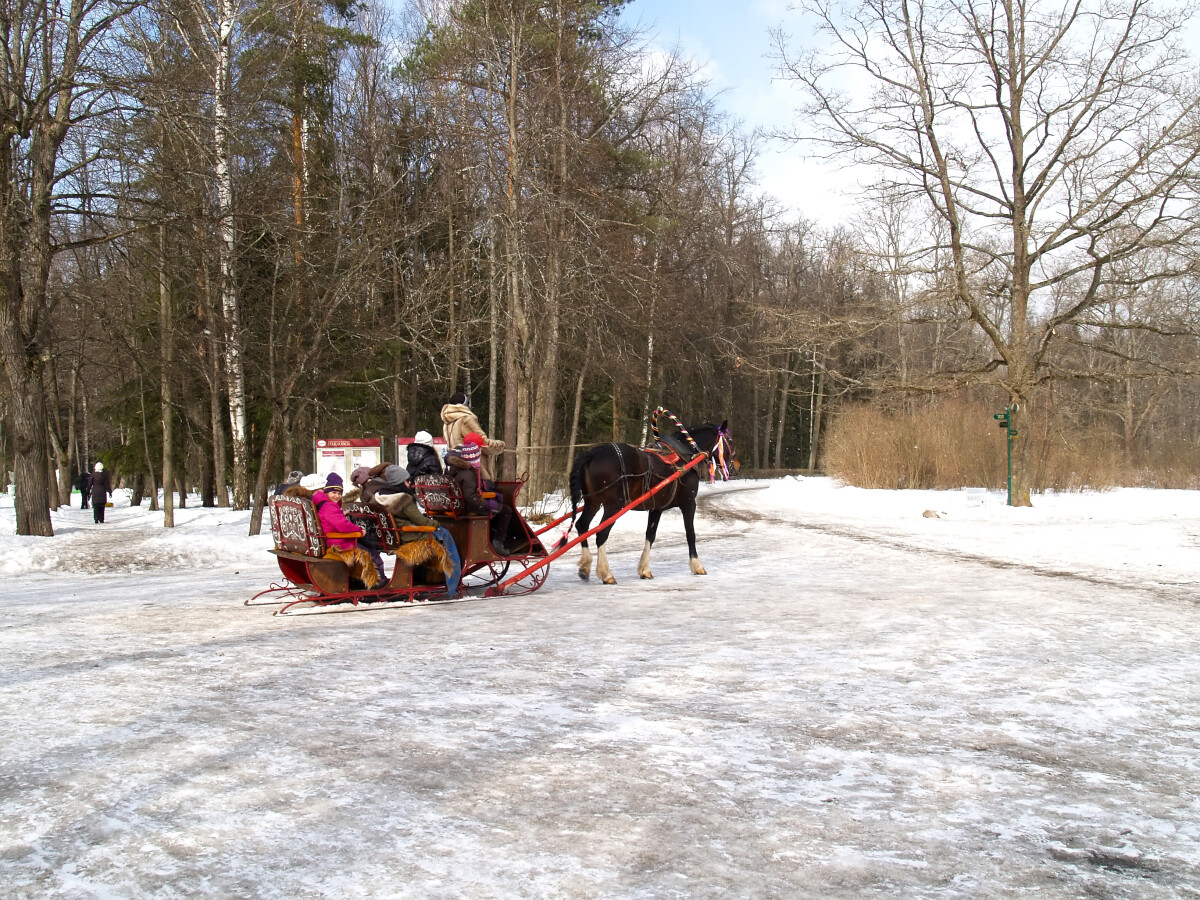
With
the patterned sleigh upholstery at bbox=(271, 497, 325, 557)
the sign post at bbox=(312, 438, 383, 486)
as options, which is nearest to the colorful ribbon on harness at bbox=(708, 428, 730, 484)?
the patterned sleigh upholstery at bbox=(271, 497, 325, 557)

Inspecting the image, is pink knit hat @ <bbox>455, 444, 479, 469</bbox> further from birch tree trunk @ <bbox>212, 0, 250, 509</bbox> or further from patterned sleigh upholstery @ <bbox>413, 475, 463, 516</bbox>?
birch tree trunk @ <bbox>212, 0, 250, 509</bbox>

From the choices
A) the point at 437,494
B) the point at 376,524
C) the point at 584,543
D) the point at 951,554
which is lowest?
the point at 951,554

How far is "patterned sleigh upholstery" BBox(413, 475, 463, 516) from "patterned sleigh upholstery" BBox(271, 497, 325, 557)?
1289mm

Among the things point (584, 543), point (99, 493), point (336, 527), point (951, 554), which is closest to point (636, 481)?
point (584, 543)

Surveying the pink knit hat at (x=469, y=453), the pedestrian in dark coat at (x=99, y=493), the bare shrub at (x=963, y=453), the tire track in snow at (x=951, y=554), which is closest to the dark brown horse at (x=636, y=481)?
Answer: the pink knit hat at (x=469, y=453)

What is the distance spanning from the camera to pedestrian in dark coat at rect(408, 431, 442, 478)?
10.0 metres

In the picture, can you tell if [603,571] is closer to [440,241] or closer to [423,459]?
[423,459]

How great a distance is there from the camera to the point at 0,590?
1119 centimetres

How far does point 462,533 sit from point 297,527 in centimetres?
188

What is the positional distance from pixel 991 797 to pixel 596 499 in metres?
7.84

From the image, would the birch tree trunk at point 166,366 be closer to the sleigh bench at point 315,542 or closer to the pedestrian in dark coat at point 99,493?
the pedestrian in dark coat at point 99,493

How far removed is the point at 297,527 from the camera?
870 cm

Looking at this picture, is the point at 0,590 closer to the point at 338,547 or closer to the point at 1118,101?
the point at 338,547

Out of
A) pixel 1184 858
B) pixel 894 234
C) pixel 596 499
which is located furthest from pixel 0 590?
pixel 894 234
